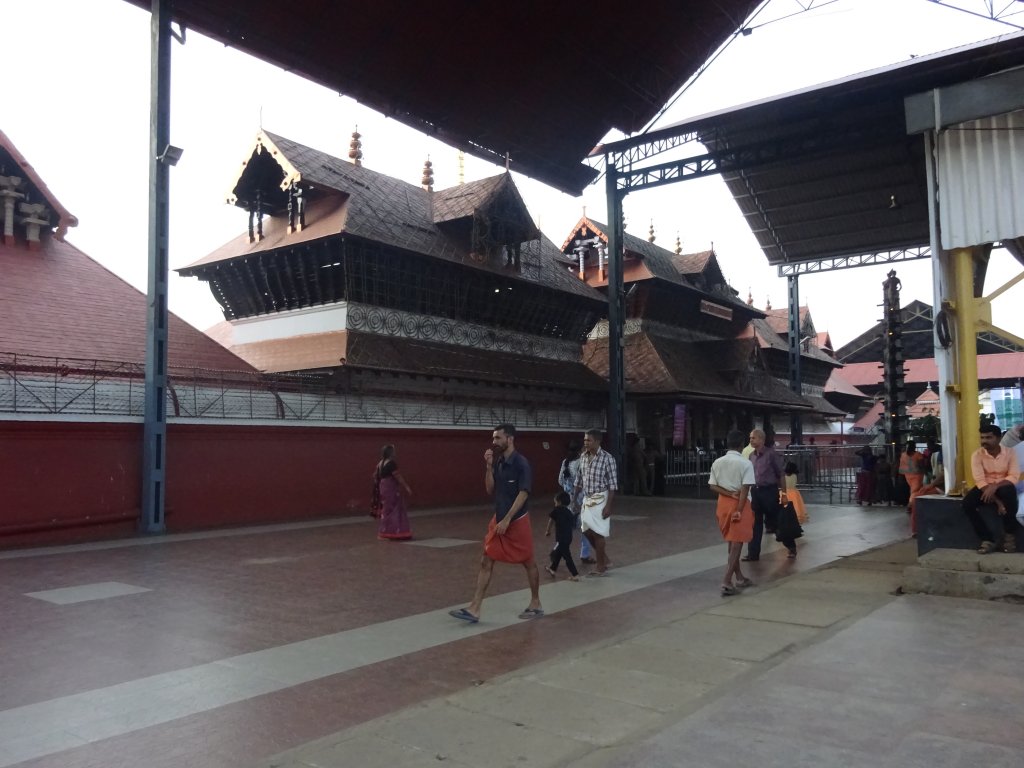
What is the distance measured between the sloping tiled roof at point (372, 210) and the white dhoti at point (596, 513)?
1204 cm

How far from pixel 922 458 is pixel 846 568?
354 inches

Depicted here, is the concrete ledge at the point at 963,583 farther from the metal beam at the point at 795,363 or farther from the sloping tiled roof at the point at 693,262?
the metal beam at the point at 795,363

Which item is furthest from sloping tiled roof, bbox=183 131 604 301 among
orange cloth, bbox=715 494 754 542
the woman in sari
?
orange cloth, bbox=715 494 754 542

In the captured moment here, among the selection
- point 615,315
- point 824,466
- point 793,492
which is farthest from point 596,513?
point 824,466

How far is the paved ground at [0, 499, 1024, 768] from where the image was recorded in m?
4.33

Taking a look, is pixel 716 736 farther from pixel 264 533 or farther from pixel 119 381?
pixel 119 381

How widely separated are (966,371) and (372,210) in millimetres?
16215

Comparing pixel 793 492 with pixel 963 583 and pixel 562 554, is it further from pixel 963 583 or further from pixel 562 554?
pixel 963 583

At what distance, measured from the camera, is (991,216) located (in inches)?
372

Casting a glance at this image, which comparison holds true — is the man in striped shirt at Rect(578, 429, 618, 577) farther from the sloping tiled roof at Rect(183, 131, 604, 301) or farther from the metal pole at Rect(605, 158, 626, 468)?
the metal pole at Rect(605, 158, 626, 468)

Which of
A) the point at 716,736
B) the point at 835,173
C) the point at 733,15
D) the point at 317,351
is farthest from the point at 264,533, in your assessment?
the point at 835,173

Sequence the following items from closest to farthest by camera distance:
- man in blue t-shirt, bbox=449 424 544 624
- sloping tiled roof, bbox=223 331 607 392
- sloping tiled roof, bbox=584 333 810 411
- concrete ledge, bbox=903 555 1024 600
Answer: man in blue t-shirt, bbox=449 424 544 624
concrete ledge, bbox=903 555 1024 600
sloping tiled roof, bbox=223 331 607 392
sloping tiled roof, bbox=584 333 810 411

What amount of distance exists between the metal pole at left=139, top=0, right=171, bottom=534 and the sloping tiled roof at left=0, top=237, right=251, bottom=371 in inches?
47.6

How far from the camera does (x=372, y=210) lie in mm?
22000
